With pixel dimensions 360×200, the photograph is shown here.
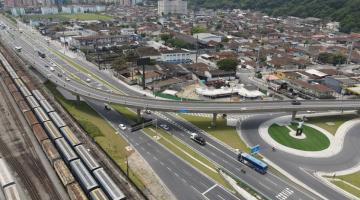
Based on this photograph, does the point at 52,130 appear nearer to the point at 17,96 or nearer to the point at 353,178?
the point at 17,96

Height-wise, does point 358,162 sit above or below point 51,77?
below

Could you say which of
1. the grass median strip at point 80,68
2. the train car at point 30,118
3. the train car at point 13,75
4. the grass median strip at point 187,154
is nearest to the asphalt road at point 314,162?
the grass median strip at point 187,154

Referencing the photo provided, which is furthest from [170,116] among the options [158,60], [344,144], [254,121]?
[158,60]

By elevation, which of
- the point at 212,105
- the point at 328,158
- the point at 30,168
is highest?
the point at 212,105

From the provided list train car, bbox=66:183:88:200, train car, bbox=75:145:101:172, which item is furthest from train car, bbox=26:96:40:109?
train car, bbox=66:183:88:200

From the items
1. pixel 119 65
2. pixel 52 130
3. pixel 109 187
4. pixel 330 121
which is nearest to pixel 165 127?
pixel 52 130

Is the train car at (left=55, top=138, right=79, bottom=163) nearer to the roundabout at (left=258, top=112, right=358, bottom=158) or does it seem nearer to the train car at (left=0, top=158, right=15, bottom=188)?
the train car at (left=0, top=158, right=15, bottom=188)

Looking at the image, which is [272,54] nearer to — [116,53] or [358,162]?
[116,53]
